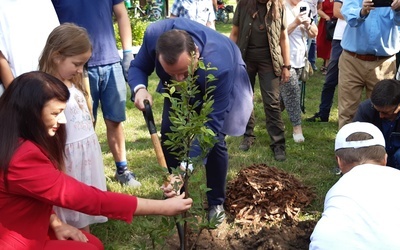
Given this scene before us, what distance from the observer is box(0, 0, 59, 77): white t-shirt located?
3281 mm

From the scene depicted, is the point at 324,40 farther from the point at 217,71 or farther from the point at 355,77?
the point at 217,71

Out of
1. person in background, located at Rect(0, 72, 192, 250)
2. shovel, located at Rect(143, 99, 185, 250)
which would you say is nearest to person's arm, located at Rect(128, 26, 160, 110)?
shovel, located at Rect(143, 99, 185, 250)

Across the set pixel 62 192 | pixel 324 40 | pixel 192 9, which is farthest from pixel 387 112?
pixel 324 40

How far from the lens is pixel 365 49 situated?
4.41 metres

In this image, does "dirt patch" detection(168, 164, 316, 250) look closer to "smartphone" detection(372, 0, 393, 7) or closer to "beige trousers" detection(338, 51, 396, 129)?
"beige trousers" detection(338, 51, 396, 129)

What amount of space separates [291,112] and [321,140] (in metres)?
0.48

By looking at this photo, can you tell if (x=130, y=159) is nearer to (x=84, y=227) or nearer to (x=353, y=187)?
(x=84, y=227)

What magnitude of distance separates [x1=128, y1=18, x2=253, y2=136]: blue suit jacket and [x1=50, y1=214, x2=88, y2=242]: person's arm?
0.98 m

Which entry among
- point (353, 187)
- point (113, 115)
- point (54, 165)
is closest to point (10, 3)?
point (113, 115)

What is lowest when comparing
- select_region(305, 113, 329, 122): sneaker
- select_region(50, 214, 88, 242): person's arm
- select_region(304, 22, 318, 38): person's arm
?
select_region(305, 113, 329, 122): sneaker

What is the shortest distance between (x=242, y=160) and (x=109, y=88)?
1.61 meters

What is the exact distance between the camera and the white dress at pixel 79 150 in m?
2.99

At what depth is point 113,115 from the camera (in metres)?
4.02

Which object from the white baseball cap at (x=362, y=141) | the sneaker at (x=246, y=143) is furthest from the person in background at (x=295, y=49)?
the white baseball cap at (x=362, y=141)
